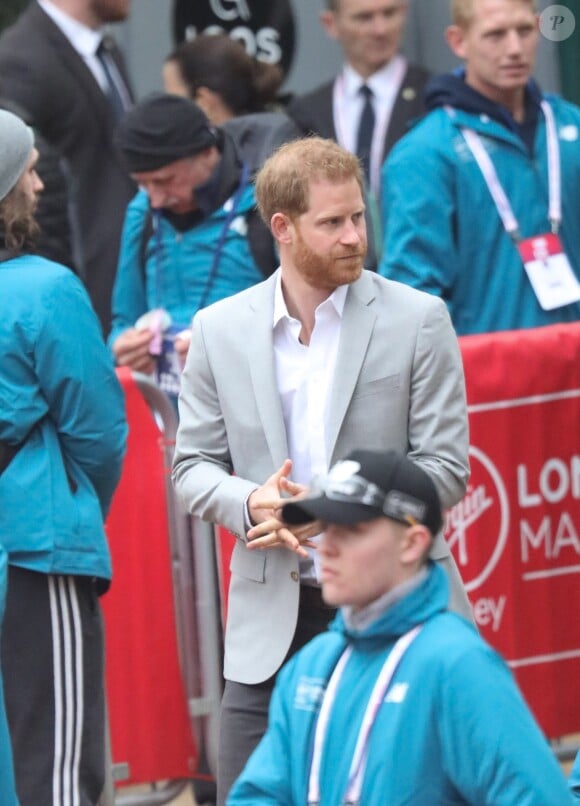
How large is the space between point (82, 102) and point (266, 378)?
3.58m

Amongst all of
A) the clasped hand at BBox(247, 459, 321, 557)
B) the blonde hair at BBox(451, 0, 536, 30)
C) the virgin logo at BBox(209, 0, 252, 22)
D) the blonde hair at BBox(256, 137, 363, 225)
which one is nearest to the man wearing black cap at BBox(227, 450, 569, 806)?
the clasped hand at BBox(247, 459, 321, 557)

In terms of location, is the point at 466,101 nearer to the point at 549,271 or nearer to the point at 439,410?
the point at 549,271

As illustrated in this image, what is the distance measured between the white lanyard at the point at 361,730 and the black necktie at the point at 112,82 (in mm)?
4951

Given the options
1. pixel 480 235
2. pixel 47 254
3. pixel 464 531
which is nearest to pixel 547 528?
pixel 464 531

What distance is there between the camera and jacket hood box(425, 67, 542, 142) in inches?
268

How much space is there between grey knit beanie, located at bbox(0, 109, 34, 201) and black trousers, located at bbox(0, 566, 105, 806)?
1068 mm

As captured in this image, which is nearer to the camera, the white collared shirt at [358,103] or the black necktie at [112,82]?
the black necktie at [112,82]

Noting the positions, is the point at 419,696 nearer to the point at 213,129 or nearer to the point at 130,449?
the point at 130,449

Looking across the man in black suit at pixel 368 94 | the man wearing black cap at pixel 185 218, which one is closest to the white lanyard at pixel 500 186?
the man wearing black cap at pixel 185 218

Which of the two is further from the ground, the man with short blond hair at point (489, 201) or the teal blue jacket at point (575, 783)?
the man with short blond hair at point (489, 201)

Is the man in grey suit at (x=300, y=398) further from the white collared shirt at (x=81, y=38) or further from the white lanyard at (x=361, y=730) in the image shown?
the white collared shirt at (x=81, y=38)

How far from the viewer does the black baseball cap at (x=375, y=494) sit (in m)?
3.22

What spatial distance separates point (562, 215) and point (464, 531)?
139 centimetres

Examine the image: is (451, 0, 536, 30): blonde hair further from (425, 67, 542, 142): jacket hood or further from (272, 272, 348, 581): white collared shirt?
(272, 272, 348, 581): white collared shirt
